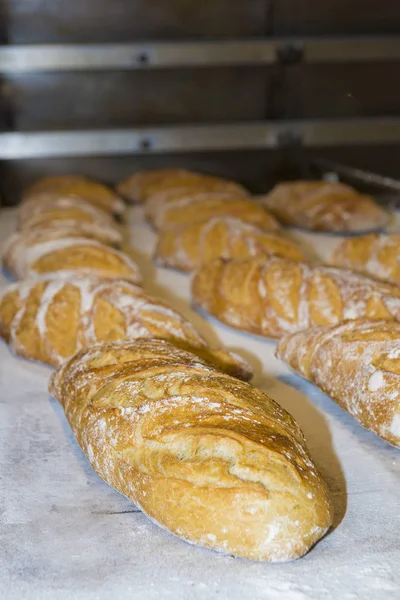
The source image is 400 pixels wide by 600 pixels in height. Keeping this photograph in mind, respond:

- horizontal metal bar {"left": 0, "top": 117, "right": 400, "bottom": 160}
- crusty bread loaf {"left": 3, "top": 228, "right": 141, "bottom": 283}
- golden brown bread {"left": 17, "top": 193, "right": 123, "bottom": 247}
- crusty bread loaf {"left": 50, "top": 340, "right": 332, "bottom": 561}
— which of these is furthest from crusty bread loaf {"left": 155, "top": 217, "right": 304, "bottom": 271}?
crusty bread loaf {"left": 50, "top": 340, "right": 332, "bottom": 561}

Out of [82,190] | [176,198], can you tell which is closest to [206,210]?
[176,198]

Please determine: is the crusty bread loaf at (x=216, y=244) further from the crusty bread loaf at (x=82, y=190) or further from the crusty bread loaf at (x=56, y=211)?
the crusty bread loaf at (x=82, y=190)

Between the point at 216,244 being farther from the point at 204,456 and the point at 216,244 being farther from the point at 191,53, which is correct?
the point at 204,456

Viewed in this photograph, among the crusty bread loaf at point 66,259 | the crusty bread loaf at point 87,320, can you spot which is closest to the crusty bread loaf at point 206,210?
the crusty bread loaf at point 66,259

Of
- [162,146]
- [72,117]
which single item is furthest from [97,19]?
[162,146]

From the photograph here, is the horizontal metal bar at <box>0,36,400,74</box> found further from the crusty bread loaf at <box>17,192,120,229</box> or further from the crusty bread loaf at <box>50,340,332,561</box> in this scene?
the crusty bread loaf at <box>50,340,332,561</box>

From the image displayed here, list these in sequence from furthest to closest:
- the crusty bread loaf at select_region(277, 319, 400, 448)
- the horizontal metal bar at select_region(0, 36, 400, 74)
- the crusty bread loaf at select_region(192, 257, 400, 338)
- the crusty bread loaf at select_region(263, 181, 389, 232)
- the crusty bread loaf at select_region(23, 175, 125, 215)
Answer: the crusty bread loaf at select_region(23, 175, 125, 215)
the horizontal metal bar at select_region(0, 36, 400, 74)
the crusty bread loaf at select_region(263, 181, 389, 232)
the crusty bread loaf at select_region(192, 257, 400, 338)
the crusty bread loaf at select_region(277, 319, 400, 448)

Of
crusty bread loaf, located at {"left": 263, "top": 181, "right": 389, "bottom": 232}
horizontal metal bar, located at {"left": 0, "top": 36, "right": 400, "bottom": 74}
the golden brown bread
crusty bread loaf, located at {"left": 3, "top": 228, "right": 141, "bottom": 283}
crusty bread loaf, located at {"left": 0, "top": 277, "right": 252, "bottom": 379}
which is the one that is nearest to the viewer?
crusty bread loaf, located at {"left": 0, "top": 277, "right": 252, "bottom": 379}
